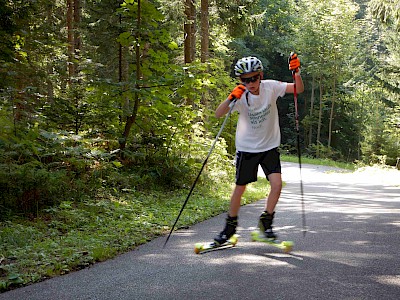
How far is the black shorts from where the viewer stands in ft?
17.5

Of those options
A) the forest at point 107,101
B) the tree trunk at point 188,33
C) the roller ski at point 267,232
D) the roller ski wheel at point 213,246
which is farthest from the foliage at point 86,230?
the tree trunk at point 188,33

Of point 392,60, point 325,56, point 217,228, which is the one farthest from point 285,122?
point 217,228

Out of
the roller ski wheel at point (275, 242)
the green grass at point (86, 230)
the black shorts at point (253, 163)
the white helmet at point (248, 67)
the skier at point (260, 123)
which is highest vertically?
the white helmet at point (248, 67)

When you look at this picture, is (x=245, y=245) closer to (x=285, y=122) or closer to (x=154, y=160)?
(x=154, y=160)

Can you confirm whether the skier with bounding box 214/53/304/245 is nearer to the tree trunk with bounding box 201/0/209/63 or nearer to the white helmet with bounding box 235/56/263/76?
the white helmet with bounding box 235/56/263/76

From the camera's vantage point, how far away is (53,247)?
5.66m

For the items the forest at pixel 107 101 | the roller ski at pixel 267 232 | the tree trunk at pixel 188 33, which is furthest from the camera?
the tree trunk at pixel 188 33

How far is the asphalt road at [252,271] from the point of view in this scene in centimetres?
390

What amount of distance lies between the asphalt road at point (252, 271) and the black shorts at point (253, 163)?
873 mm

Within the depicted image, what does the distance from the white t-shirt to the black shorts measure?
72 mm

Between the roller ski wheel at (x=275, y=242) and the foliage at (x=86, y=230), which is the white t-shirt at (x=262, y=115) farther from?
the foliage at (x=86, y=230)

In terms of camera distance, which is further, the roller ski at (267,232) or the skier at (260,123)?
the roller ski at (267,232)

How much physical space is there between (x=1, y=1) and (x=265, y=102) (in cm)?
419

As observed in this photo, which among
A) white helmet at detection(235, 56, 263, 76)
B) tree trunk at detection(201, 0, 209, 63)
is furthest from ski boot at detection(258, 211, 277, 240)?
tree trunk at detection(201, 0, 209, 63)
